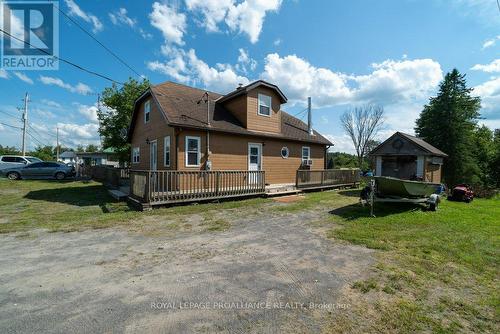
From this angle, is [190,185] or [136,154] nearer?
[190,185]

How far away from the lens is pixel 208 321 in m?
2.83

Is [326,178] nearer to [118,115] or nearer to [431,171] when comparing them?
[431,171]

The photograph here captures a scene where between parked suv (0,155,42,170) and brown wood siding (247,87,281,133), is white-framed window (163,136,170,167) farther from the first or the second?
parked suv (0,155,42,170)

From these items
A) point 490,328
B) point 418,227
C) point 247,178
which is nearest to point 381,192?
point 418,227

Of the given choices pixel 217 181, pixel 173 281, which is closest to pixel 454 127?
pixel 217 181

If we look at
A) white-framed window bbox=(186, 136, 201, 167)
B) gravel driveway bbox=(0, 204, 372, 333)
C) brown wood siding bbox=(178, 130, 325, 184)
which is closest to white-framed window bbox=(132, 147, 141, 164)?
white-framed window bbox=(186, 136, 201, 167)

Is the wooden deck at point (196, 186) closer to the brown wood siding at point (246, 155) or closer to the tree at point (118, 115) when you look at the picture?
the brown wood siding at point (246, 155)

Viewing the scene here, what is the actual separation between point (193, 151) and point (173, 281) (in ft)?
28.3

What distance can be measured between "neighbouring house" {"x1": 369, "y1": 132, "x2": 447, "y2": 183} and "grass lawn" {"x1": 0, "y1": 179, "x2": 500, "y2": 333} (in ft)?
18.5

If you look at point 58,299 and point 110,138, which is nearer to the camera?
point 58,299

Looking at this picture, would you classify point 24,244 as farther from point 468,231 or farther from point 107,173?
point 107,173

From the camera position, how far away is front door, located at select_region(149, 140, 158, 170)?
14.0 meters

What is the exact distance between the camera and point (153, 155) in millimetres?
14484

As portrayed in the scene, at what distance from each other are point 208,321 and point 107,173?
17.6m
